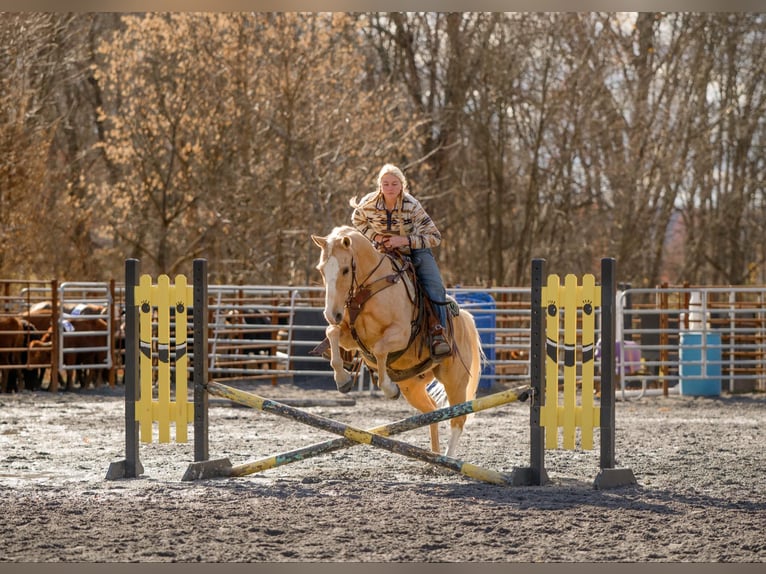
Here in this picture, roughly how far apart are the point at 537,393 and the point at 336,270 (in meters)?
1.56

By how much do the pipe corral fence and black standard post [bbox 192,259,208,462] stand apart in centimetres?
762

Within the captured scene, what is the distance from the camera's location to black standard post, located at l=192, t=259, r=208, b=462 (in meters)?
7.36

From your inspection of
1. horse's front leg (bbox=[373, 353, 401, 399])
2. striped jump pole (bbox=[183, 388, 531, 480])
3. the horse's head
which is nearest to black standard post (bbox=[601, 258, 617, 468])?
striped jump pole (bbox=[183, 388, 531, 480])

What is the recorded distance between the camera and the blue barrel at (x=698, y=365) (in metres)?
15.8

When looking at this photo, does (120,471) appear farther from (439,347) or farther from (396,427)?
(439,347)

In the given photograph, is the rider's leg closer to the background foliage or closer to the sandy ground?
the sandy ground

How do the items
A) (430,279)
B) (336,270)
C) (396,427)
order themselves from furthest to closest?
(430,279) → (396,427) → (336,270)

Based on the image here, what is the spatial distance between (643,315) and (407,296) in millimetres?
11164

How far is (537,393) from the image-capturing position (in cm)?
721

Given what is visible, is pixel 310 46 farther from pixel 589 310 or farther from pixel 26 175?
pixel 589 310

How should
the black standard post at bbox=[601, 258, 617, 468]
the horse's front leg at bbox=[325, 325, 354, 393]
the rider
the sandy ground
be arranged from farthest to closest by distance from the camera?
the rider
the horse's front leg at bbox=[325, 325, 354, 393]
the black standard post at bbox=[601, 258, 617, 468]
the sandy ground

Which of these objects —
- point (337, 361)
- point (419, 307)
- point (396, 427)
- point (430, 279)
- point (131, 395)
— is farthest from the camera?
point (430, 279)

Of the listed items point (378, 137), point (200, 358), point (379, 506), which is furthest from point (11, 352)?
point (379, 506)

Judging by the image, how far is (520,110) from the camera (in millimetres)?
26750
